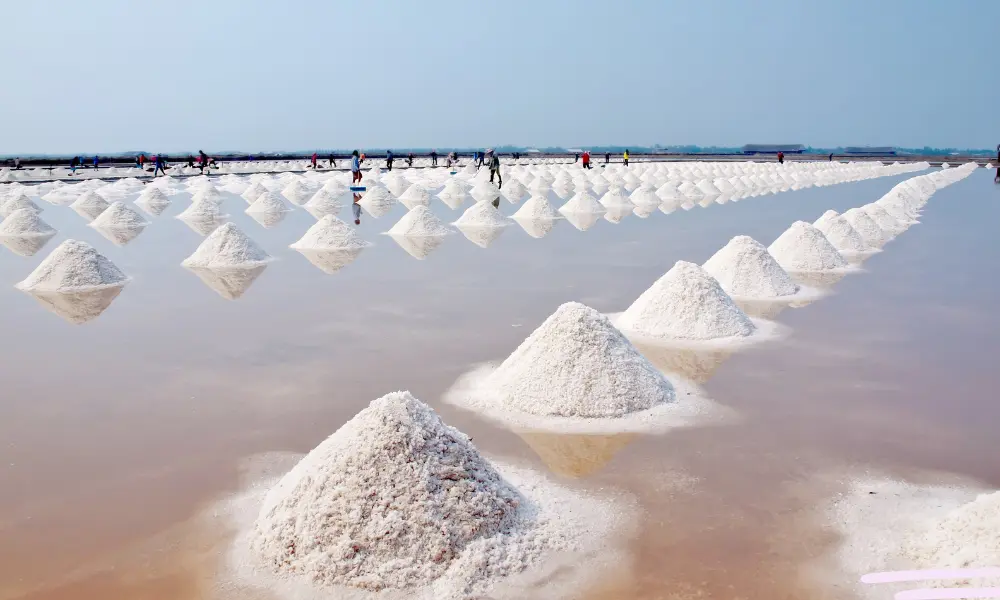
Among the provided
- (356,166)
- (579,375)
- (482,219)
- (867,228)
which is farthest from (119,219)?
(867,228)

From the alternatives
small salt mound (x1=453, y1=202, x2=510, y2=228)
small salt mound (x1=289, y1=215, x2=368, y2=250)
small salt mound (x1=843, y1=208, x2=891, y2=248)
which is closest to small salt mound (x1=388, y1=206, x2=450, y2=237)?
small salt mound (x1=453, y1=202, x2=510, y2=228)

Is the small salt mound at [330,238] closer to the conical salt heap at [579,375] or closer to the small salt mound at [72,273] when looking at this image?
the small salt mound at [72,273]

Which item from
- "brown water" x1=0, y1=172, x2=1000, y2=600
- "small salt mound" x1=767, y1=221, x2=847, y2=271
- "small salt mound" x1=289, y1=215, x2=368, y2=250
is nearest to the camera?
"brown water" x1=0, y1=172, x2=1000, y2=600

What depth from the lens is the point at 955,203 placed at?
20891mm

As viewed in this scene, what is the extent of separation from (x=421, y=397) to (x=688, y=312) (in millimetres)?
3063

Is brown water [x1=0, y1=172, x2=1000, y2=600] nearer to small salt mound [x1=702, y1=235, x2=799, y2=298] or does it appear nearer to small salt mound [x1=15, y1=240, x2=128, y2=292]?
small salt mound [x1=15, y1=240, x2=128, y2=292]

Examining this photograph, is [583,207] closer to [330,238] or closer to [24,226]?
[330,238]

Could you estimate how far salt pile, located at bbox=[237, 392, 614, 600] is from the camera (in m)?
3.13

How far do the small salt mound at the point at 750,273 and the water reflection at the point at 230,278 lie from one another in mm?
6040

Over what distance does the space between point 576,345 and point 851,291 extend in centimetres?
558

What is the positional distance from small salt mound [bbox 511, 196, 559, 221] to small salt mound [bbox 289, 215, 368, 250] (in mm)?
4983

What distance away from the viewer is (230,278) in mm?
9852

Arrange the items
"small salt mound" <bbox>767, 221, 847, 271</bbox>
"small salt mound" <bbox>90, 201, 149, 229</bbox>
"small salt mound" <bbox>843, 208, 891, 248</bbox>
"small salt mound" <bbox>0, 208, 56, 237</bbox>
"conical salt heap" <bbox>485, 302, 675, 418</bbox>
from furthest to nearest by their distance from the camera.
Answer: "small salt mound" <bbox>90, 201, 149, 229</bbox>
"small salt mound" <bbox>0, 208, 56, 237</bbox>
"small salt mound" <bbox>843, 208, 891, 248</bbox>
"small salt mound" <bbox>767, 221, 847, 271</bbox>
"conical salt heap" <bbox>485, 302, 675, 418</bbox>

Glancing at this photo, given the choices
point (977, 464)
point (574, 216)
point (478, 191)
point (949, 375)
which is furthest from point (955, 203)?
point (977, 464)
